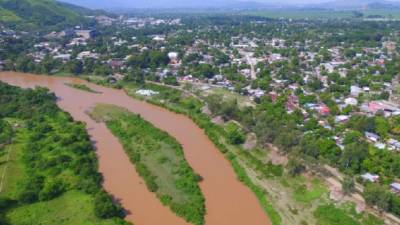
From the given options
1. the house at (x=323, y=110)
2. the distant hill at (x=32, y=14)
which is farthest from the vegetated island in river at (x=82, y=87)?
the distant hill at (x=32, y=14)

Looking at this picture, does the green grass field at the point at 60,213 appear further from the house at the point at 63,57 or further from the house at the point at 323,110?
the house at the point at 63,57

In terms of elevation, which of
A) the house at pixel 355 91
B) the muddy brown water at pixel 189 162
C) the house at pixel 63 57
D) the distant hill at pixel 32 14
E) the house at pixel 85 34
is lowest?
the muddy brown water at pixel 189 162

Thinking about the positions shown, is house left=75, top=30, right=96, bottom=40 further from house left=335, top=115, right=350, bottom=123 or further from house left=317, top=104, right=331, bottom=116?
house left=335, top=115, right=350, bottom=123

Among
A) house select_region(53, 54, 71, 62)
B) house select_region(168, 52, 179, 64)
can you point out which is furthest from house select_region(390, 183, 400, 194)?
house select_region(53, 54, 71, 62)

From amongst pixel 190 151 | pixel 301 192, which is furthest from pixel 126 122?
pixel 301 192

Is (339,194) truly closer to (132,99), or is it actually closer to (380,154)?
(380,154)

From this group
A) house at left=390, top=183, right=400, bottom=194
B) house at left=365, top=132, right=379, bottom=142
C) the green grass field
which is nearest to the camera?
the green grass field
